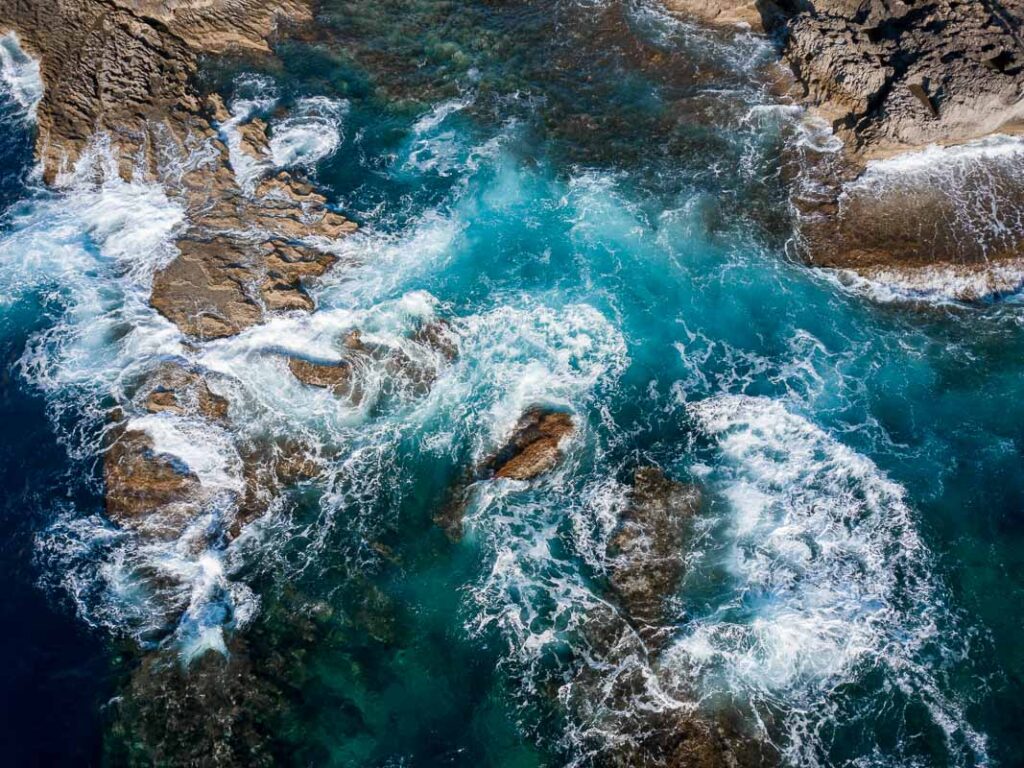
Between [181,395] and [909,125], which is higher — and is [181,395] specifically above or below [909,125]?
below

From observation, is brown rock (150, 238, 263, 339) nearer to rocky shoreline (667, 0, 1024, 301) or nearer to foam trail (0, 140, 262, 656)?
foam trail (0, 140, 262, 656)

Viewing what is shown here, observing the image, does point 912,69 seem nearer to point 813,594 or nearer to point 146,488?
point 813,594

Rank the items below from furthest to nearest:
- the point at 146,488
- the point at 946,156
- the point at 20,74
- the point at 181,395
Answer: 1. the point at 20,74
2. the point at 946,156
3. the point at 181,395
4. the point at 146,488

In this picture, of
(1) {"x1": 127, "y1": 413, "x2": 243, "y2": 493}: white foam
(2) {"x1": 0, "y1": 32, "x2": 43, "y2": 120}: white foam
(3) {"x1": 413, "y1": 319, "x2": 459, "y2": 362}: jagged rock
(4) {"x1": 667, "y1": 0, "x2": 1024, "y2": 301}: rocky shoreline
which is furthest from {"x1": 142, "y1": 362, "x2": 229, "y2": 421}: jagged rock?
(4) {"x1": 667, "y1": 0, "x2": 1024, "y2": 301}: rocky shoreline

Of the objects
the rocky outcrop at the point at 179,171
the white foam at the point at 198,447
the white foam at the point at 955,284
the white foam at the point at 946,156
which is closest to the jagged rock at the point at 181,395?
the rocky outcrop at the point at 179,171

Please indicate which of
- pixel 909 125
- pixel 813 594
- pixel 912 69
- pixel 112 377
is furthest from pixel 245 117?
pixel 813 594

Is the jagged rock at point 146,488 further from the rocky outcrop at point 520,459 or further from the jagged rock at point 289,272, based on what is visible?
the rocky outcrop at point 520,459
